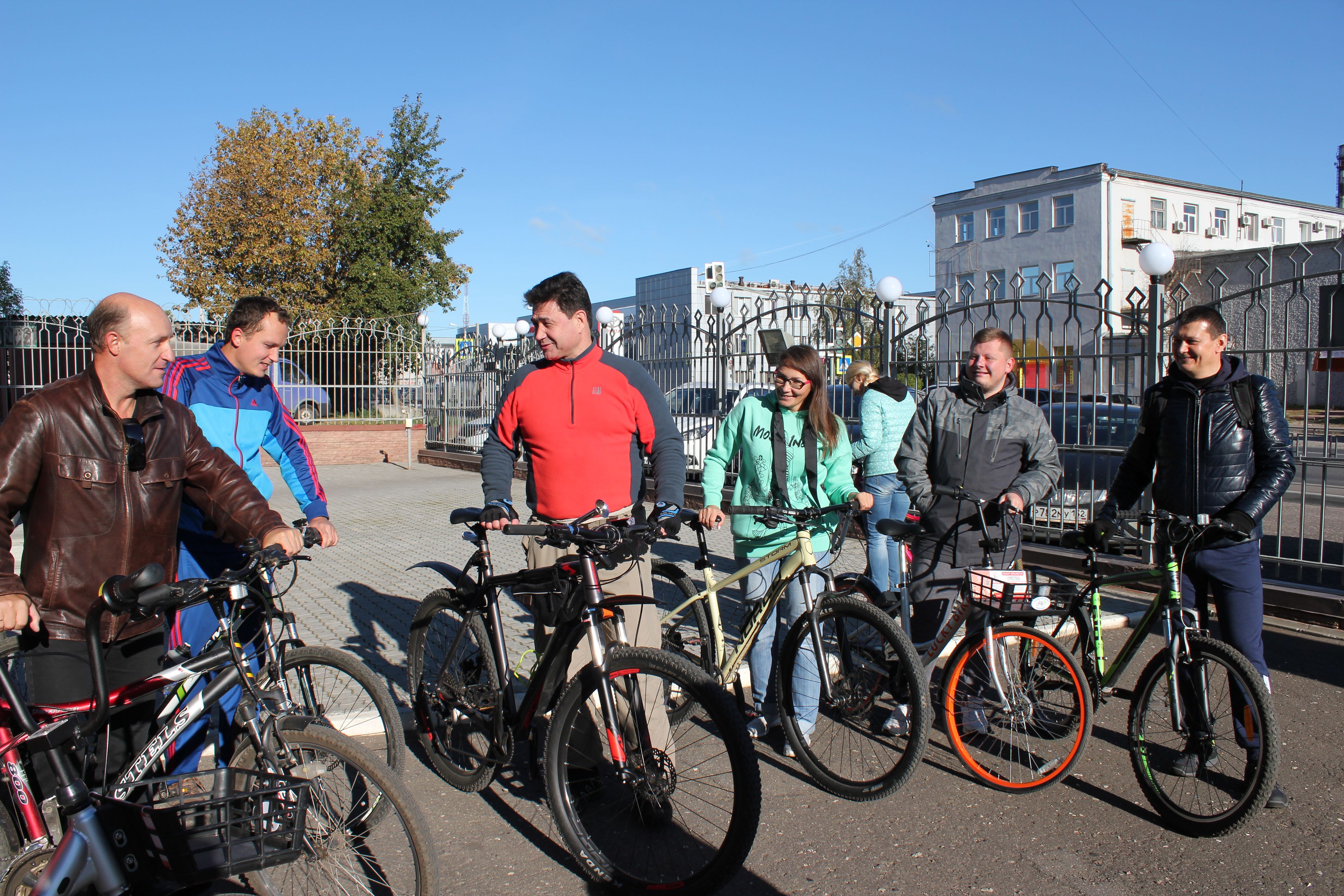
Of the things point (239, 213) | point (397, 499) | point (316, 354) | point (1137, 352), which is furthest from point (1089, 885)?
point (239, 213)

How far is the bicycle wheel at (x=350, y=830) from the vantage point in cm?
250

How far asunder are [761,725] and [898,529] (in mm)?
1182

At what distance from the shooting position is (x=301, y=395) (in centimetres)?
2119

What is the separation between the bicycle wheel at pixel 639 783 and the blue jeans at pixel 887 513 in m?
→ 3.68

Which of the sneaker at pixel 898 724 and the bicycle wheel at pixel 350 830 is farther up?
the bicycle wheel at pixel 350 830

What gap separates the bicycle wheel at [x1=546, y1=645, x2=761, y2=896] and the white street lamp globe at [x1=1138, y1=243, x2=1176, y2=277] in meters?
6.08

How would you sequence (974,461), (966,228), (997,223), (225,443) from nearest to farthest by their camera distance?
(225,443)
(974,461)
(997,223)
(966,228)

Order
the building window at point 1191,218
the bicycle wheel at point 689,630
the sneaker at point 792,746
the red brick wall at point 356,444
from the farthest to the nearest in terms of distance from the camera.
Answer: the building window at point 1191,218
the red brick wall at point 356,444
the bicycle wheel at point 689,630
the sneaker at point 792,746

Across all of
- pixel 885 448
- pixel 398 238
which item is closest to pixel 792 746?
pixel 885 448

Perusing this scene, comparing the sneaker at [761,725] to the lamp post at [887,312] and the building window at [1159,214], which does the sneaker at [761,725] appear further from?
the building window at [1159,214]

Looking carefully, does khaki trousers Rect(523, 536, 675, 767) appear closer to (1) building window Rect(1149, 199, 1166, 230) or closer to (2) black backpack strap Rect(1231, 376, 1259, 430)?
(2) black backpack strap Rect(1231, 376, 1259, 430)

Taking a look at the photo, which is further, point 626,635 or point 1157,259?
point 1157,259

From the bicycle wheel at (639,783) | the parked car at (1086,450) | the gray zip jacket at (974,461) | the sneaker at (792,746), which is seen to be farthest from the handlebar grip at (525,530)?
the parked car at (1086,450)

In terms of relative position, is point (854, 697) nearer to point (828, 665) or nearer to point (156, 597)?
point (828, 665)
